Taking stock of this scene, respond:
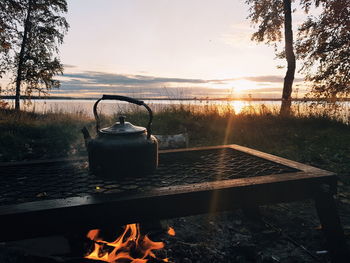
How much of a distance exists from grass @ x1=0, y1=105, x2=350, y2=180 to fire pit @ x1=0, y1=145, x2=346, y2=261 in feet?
10.2

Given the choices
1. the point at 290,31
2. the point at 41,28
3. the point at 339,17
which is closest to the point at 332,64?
the point at 339,17

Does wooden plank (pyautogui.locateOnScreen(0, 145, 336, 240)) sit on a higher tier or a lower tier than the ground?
higher

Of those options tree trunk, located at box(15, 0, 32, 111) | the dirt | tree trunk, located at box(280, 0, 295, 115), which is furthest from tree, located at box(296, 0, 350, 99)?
tree trunk, located at box(15, 0, 32, 111)

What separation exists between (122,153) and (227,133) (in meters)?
5.91

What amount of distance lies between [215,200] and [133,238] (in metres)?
0.84

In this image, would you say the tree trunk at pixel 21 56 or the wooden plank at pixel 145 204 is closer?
the wooden plank at pixel 145 204

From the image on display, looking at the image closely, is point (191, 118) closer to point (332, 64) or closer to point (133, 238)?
point (332, 64)

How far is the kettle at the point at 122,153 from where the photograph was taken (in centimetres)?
178

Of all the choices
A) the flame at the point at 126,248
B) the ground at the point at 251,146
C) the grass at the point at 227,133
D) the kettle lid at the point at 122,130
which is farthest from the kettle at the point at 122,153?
the grass at the point at 227,133

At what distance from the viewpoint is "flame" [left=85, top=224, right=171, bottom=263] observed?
6.43 feet

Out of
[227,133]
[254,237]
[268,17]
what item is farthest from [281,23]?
[254,237]

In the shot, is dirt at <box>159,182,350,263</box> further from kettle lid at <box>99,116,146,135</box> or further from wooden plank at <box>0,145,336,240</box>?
kettle lid at <box>99,116,146,135</box>

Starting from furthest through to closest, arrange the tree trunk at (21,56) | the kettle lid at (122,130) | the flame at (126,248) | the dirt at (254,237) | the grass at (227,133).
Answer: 1. the tree trunk at (21,56)
2. the grass at (227,133)
3. the dirt at (254,237)
4. the flame at (126,248)
5. the kettle lid at (122,130)

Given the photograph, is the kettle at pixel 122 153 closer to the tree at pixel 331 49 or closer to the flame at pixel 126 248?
the flame at pixel 126 248
